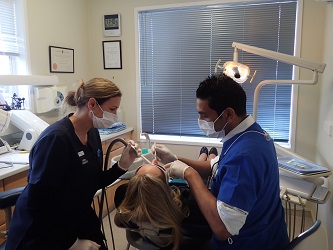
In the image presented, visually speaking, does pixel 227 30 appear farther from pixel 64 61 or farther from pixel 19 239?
pixel 19 239

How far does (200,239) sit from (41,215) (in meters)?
0.79

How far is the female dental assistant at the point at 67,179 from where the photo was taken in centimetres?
111

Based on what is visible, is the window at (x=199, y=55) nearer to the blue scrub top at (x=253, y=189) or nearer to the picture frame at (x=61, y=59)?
the picture frame at (x=61, y=59)

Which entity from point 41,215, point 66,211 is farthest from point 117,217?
point 41,215

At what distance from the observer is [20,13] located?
8.23 ft

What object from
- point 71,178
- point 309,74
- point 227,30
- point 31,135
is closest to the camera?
point 71,178

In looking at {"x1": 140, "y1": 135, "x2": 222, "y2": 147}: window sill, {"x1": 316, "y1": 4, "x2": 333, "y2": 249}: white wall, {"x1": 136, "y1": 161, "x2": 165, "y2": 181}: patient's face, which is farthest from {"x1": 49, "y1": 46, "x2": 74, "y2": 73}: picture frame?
{"x1": 316, "y1": 4, "x2": 333, "y2": 249}: white wall

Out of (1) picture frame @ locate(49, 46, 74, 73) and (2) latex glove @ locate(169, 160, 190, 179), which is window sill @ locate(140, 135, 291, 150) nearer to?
(1) picture frame @ locate(49, 46, 74, 73)

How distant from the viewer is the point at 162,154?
178 centimetres

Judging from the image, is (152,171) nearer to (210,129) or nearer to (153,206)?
(153,206)

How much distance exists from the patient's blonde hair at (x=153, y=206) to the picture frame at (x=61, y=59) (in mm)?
1913

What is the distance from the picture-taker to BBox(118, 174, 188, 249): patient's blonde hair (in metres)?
1.37

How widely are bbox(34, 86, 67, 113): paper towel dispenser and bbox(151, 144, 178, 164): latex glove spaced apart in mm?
1444

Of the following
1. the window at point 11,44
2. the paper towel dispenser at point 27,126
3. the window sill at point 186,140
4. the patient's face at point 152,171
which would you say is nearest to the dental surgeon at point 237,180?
the patient's face at point 152,171
